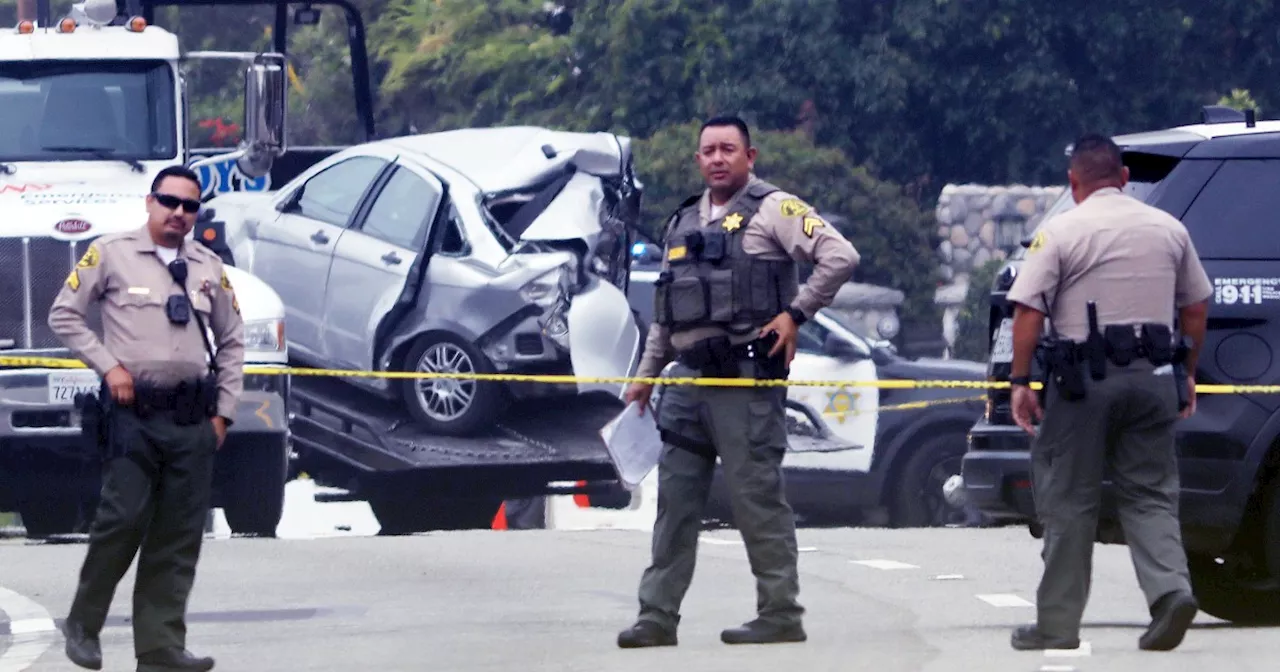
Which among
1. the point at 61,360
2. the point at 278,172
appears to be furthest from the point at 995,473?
the point at 278,172

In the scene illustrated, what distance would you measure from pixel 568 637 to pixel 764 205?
1.77m

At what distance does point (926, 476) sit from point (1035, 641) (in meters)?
7.74

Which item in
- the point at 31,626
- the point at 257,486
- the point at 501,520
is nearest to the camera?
the point at 31,626

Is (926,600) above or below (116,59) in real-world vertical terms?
below

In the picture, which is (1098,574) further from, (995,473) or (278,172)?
(278,172)

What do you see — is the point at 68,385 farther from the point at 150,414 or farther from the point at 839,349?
the point at 839,349

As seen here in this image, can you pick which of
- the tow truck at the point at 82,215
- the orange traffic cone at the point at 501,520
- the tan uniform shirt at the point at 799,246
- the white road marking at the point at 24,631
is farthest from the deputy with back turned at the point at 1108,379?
the orange traffic cone at the point at 501,520

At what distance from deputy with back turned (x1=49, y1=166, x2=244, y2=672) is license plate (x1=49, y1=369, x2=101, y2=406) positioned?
459 cm

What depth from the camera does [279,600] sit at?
37.1 ft

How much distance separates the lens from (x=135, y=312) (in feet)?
27.8

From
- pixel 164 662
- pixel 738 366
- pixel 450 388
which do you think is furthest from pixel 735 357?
pixel 450 388

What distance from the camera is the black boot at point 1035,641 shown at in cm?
845

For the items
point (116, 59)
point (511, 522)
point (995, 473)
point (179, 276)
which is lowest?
point (511, 522)

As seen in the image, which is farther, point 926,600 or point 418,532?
point 418,532
